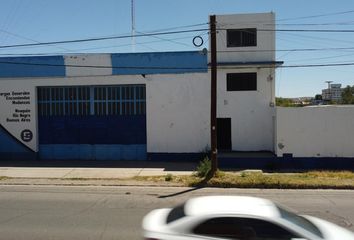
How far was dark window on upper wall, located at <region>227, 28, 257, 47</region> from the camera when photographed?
2669cm

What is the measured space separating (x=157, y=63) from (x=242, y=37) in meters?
4.77

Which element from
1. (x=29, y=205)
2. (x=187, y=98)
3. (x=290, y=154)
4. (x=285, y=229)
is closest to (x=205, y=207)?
(x=285, y=229)

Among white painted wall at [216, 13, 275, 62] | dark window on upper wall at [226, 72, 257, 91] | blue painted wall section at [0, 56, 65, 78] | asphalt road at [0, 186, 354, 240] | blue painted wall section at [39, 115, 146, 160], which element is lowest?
asphalt road at [0, 186, 354, 240]

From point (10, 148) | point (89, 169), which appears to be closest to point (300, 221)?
point (89, 169)

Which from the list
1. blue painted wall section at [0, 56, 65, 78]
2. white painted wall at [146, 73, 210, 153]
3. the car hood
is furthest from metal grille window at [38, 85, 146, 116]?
the car hood

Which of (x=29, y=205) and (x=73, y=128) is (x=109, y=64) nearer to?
(x=73, y=128)

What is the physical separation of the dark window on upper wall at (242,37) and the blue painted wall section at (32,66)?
352 inches

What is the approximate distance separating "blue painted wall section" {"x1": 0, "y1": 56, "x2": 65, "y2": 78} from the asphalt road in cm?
994

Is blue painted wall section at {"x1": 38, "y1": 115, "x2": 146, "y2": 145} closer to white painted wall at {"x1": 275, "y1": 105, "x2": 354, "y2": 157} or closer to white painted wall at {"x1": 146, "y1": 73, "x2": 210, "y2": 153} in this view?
white painted wall at {"x1": 146, "y1": 73, "x2": 210, "y2": 153}

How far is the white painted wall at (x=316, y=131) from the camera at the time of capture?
23734 mm

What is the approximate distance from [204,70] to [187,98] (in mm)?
1692

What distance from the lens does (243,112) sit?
26.5 metres

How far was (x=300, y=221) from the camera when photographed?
6781mm

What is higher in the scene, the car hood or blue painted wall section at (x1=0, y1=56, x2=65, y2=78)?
blue painted wall section at (x1=0, y1=56, x2=65, y2=78)
